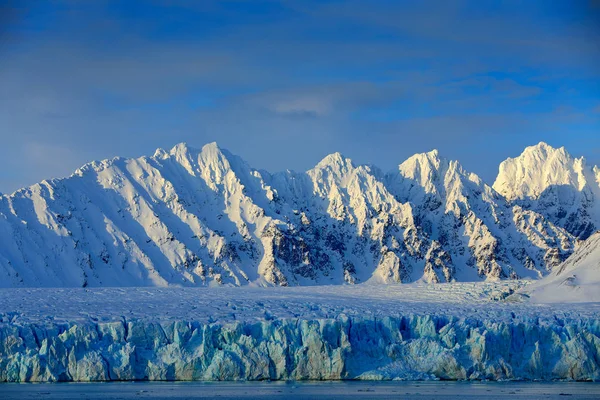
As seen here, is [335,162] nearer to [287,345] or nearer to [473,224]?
[473,224]

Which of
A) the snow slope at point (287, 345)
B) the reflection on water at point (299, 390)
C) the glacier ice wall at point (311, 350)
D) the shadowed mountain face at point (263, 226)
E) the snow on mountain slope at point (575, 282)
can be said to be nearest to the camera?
the reflection on water at point (299, 390)

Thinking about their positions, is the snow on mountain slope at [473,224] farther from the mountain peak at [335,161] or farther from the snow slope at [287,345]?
the snow slope at [287,345]

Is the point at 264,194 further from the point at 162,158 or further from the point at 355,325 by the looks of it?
the point at 355,325

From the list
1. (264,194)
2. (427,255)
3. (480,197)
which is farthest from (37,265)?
(480,197)

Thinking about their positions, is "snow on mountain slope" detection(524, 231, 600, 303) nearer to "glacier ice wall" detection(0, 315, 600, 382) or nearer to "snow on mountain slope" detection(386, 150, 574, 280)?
"glacier ice wall" detection(0, 315, 600, 382)

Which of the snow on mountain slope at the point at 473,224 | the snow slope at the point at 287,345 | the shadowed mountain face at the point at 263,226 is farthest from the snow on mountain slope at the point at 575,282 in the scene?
the snow on mountain slope at the point at 473,224

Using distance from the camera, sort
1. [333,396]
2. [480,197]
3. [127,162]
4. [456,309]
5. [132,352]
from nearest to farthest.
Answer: [333,396], [132,352], [456,309], [127,162], [480,197]

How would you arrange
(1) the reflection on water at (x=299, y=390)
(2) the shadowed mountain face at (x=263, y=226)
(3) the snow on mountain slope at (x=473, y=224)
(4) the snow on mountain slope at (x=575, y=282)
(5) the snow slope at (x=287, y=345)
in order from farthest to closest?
(3) the snow on mountain slope at (x=473, y=224), (2) the shadowed mountain face at (x=263, y=226), (4) the snow on mountain slope at (x=575, y=282), (5) the snow slope at (x=287, y=345), (1) the reflection on water at (x=299, y=390)
